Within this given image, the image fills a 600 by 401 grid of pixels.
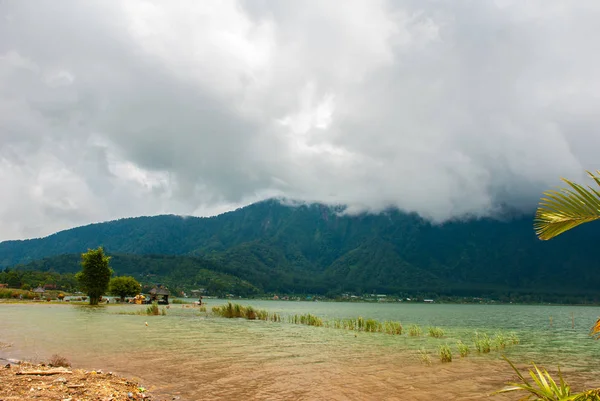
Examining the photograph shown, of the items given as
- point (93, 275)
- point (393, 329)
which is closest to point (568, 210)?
point (393, 329)

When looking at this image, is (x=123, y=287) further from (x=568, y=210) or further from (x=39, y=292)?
(x=568, y=210)

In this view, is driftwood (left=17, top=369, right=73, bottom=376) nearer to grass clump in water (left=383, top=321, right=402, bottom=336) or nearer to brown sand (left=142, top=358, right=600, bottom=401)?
brown sand (left=142, top=358, right=600, bottom=401)

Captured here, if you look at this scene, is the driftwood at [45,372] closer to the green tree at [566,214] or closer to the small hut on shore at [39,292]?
the green tree at [566,214]

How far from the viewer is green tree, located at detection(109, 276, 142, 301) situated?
104025 mm

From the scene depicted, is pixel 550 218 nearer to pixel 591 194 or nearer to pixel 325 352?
pixel 591 194

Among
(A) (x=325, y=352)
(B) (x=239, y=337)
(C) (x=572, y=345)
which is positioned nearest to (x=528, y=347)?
(C) (x=572, y=345)

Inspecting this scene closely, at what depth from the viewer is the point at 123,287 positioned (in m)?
105

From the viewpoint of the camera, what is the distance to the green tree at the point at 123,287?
104025 mm

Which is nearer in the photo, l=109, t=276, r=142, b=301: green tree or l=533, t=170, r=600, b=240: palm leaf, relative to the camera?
l=533, t=170, r=600, b=240: palm leaf

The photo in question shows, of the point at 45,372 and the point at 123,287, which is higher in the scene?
the point at 45,372

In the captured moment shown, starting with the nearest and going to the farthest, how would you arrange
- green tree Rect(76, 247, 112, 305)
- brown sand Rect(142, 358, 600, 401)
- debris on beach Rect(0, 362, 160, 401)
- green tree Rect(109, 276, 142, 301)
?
debris on beach Rect(0, 362, 160, 401) < brown sand Rect(142, 358, 600, 401) < green tree Rect(76, 247, 112, 305) < green tree Rect(109, 276, 142, 301)

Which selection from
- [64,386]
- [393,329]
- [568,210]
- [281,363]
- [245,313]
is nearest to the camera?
[568,210]

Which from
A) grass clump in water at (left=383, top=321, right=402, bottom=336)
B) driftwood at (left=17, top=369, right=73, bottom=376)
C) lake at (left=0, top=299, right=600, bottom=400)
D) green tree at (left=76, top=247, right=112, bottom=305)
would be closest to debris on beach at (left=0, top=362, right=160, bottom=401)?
driftwood at (left=17, top=369, right=73, bottom=376)

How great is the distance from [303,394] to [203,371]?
582cm
